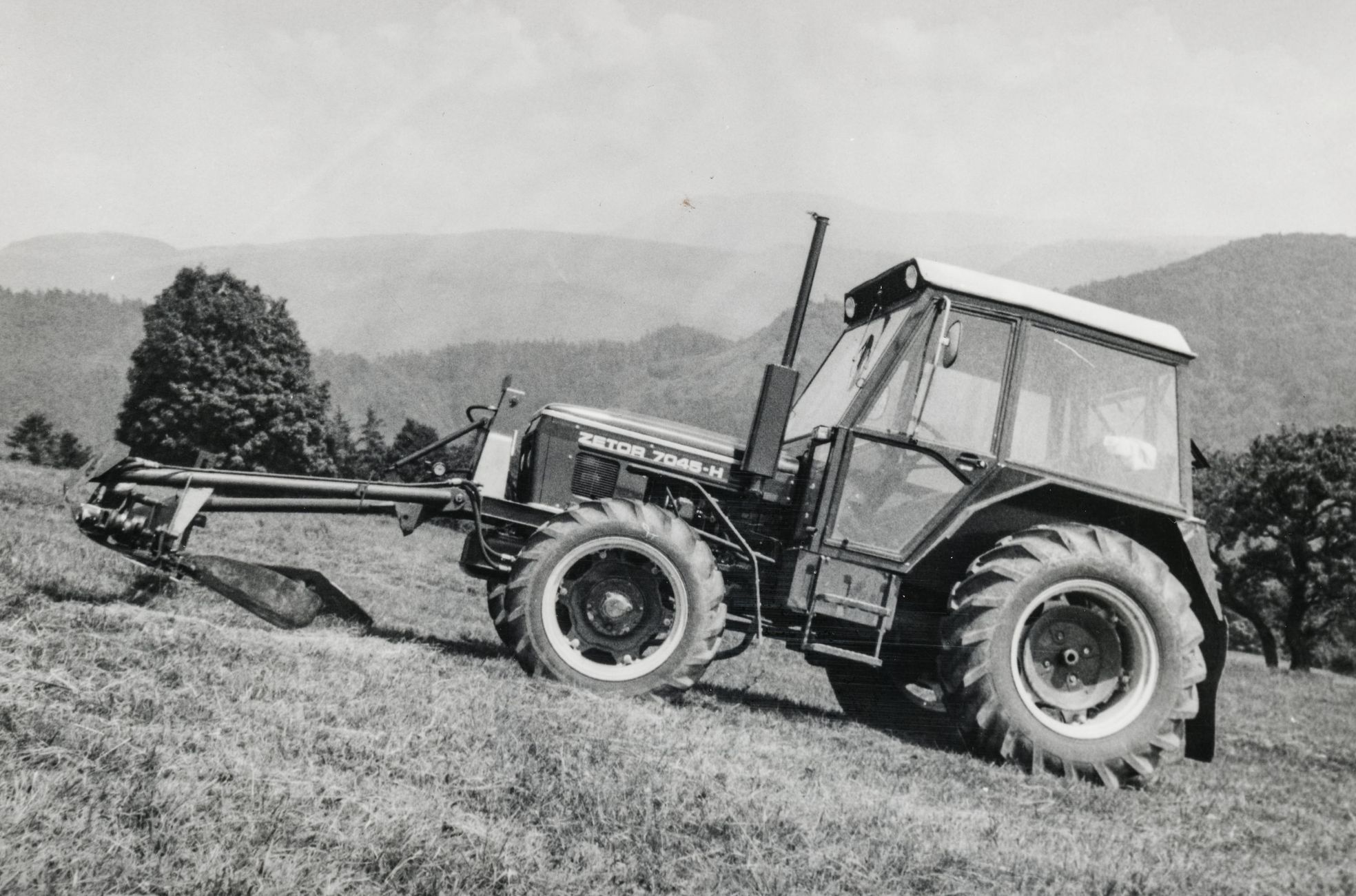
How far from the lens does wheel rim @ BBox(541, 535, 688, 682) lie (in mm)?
4977

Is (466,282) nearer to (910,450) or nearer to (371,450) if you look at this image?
(371,450)

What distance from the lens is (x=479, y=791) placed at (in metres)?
2.86

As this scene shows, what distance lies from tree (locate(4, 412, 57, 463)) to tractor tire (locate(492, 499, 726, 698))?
48501 mm

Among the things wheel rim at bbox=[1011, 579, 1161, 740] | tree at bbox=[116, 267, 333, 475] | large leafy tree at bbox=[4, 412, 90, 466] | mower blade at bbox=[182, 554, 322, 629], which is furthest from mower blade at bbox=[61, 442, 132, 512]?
large leafy tree at bbox=[4, 412, 90, 466]

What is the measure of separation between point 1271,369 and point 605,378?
5817 centimetres

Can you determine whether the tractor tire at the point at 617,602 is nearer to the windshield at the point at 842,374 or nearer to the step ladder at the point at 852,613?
the step ladder at the point at 852,613

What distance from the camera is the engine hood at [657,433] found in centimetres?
566

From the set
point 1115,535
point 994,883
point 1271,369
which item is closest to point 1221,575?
point 1115,535

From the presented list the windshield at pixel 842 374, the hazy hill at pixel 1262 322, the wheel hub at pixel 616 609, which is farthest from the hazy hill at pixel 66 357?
the hazy hill at pixel 1262 322

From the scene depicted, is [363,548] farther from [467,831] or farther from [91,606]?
[467,831]

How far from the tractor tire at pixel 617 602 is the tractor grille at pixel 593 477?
1.89ft

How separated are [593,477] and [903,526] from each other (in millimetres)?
1791

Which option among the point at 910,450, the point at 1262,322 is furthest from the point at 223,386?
the point at 1262,322

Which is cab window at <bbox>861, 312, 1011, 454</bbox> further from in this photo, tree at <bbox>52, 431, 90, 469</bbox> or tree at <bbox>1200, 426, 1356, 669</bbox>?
tree at <bbox>52, 431, 90, 469</bbox>
